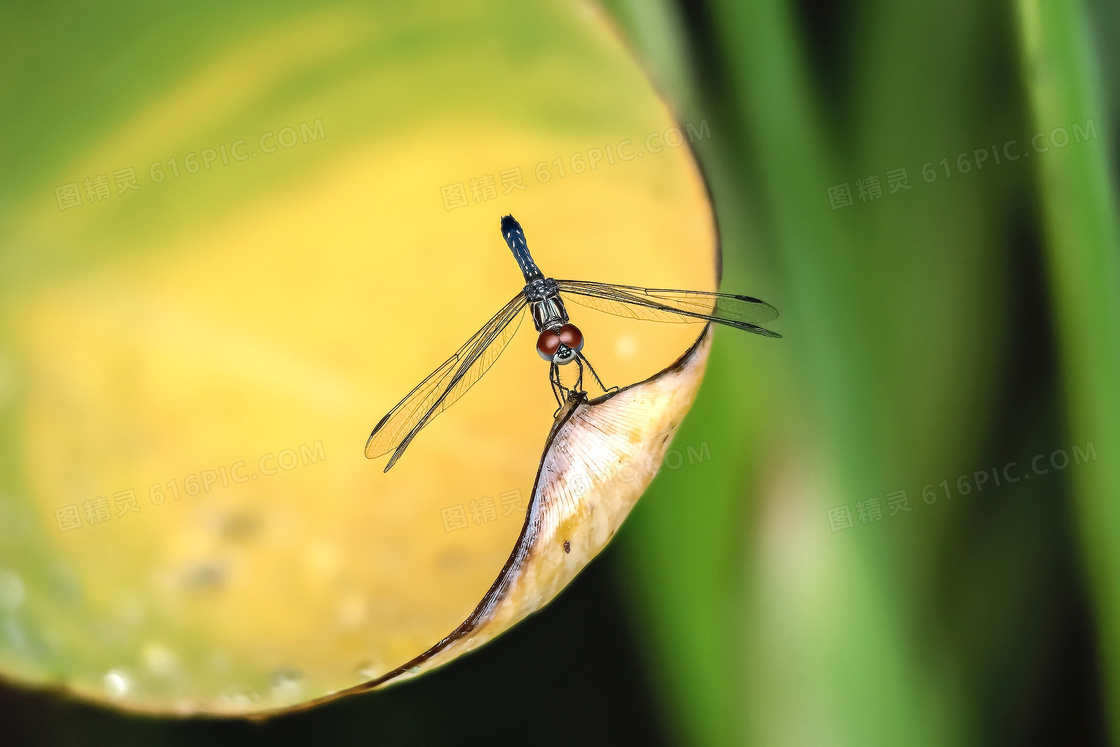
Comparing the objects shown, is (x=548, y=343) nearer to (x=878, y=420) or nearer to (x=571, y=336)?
(x=571, y=336)

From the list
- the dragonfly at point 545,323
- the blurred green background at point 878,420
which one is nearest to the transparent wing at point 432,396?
the dragonfly at point 545,323

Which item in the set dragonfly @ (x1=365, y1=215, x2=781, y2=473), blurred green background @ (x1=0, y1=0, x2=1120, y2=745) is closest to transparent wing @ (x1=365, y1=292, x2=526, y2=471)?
dragonfly @ (x1=365, y1=215, x2=781, y2=473)

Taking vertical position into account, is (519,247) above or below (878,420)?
above

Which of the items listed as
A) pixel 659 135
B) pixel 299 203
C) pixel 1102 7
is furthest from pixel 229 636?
pixel 1102 7

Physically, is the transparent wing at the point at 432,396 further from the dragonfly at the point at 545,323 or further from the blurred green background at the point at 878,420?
the blurred green background at the point at 878,420

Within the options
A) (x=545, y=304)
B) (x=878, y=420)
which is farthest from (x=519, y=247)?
(x=878, y=420)

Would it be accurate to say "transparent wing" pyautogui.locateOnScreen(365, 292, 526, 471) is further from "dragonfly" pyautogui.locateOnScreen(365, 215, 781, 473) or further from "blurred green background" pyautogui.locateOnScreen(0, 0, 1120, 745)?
"blurred green background" pyautogui.locateOnScreen(0, 0, 1120, 745)

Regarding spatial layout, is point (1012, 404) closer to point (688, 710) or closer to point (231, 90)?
point (688, 710)
